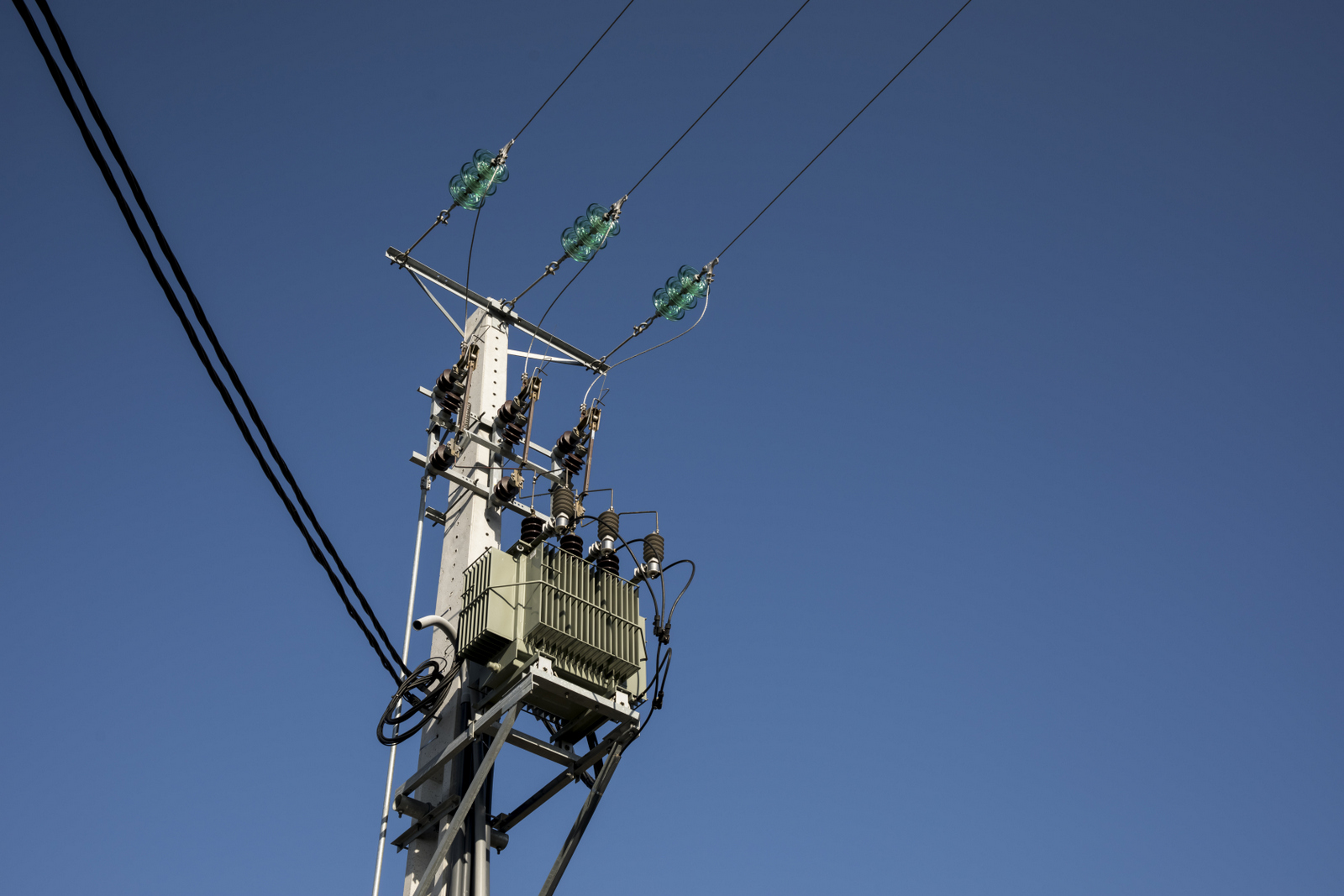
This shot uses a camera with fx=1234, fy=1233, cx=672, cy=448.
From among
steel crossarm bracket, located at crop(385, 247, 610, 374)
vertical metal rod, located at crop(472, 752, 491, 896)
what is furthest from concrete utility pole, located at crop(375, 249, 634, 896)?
steel crossarm bracket, located at crop(385, 247, 610, 374)

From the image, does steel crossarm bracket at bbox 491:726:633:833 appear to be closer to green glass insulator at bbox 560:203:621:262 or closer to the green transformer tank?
the green transformer tank

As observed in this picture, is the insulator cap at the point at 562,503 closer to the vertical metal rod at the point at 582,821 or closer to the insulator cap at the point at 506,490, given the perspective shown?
the insulator cap at the point at 506,490

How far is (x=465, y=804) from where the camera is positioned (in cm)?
956

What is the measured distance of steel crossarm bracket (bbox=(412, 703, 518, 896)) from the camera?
938cm

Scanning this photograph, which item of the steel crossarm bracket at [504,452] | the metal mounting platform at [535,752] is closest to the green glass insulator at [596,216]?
the steel crossarm bracket at [504,452]

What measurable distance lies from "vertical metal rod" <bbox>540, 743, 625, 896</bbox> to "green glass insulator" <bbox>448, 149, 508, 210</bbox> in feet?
22.5

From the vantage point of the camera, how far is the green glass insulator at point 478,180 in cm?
1434

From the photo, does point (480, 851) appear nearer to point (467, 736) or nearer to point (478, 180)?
point (467, 736)

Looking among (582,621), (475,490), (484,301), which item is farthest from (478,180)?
(582,621)

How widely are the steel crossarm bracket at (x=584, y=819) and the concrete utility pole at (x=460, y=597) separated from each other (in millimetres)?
590

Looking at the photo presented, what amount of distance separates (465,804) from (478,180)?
7.63m

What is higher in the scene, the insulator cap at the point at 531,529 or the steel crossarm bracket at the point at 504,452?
the steel crossarm bracket at the point at 504,452

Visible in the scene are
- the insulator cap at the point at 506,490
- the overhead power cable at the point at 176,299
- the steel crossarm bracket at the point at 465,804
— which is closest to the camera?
the overhead power cable at the point at 176,299

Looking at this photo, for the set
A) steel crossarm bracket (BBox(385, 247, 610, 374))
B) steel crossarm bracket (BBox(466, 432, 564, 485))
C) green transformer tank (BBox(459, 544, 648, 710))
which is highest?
steel crossarm bracket (BBox(385, 247, 610, 374))
